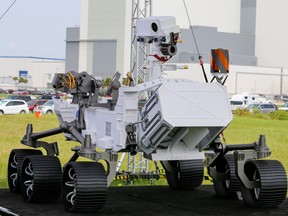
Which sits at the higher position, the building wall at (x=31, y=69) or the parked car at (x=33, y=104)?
the building wall at (x=31, y=69)

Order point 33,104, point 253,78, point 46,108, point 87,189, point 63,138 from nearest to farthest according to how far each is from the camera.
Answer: point 87,189 → point 63,138 → point 46,108 → point 33,104 → point 253,78

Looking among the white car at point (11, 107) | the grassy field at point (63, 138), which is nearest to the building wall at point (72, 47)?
the white car at point (11, 107)

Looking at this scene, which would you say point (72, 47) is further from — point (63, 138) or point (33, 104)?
point (63, 138)

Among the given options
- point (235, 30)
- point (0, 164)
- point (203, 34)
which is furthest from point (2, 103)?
point (235, 30)

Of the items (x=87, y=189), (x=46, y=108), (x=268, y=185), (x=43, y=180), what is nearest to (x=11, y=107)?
(x=46, y=108)

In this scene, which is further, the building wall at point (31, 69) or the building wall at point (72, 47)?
the building wall at point (31, 69)

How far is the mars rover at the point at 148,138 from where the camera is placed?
1019cm

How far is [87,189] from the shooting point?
33.3 feet

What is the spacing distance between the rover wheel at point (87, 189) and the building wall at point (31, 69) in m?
125

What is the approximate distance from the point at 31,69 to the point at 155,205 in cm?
14139

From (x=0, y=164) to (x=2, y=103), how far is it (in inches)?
1428

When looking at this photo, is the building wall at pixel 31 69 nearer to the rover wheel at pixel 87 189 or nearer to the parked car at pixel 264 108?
the parked car at pixel 264 108

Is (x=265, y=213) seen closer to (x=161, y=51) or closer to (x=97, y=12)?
(x=161, y=51)

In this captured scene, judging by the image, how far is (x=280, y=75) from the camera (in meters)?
119
